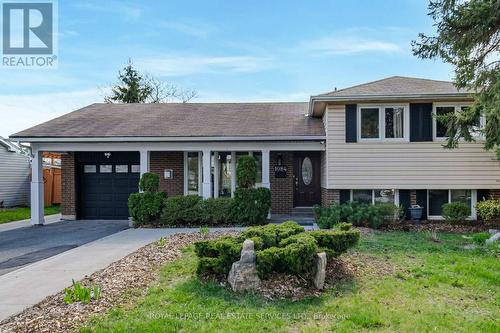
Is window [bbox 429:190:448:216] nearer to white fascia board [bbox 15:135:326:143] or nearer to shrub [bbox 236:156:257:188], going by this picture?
white fascia board [bbox 15:135:326:143]

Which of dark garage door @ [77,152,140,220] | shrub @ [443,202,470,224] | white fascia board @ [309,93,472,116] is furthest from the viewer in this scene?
dark garage door @ [77,152,140,220]

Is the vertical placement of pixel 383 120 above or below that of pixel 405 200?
above

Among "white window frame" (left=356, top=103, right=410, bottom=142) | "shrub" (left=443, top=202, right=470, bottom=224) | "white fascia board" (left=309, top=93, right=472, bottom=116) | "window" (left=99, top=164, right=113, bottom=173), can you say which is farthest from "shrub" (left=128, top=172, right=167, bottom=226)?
"shrub" (left=443, top=202, right=470, bottom=224)

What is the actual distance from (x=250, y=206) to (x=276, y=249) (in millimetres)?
6214

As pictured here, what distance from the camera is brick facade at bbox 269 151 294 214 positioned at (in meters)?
14.2

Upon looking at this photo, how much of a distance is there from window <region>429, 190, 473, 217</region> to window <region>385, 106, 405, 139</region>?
84.8 inches

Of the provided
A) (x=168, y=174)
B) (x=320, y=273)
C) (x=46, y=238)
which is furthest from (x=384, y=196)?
(x=46, y=238)

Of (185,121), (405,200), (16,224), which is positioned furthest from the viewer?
(185,121)

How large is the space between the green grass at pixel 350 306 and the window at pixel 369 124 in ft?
19.3

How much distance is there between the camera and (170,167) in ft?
47.9

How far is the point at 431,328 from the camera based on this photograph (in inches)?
161

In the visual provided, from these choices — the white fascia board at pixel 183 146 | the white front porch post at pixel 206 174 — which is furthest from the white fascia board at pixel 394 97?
the white front porch post at pixel 206 174

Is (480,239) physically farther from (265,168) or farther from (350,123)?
(265,168)

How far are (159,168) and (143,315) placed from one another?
10.6 metres
